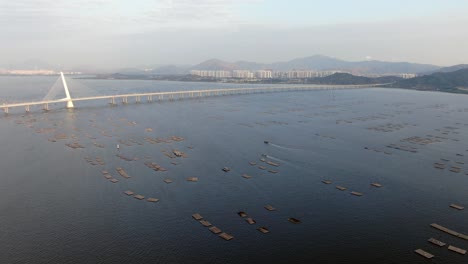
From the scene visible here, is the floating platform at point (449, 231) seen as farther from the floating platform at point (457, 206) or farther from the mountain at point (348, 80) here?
the mountain at point (348, 80)

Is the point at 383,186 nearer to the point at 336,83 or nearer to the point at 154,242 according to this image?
the point at 154,242

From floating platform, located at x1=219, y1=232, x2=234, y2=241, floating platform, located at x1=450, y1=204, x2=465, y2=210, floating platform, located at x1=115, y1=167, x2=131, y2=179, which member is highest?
floating platform, located at x1=115, y1=167, x2=131, y2=179

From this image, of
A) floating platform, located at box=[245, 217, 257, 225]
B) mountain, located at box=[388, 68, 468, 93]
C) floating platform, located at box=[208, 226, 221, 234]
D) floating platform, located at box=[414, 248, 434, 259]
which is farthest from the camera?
mountain, located at box=[388, 68, 468, 93]

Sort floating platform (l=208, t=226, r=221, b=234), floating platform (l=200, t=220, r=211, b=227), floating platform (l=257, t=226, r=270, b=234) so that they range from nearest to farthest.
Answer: floating platform (l=208, t=226, r=221, b=234), floating platform (l=257, t=226, r=270, b=234), floating platform (l=200, t=220, r=211, b=227)

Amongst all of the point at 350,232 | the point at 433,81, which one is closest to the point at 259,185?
the point at 350,232

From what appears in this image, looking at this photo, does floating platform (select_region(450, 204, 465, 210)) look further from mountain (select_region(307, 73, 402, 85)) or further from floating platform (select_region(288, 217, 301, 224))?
mountain (select_region(307, 73, 402, 85))

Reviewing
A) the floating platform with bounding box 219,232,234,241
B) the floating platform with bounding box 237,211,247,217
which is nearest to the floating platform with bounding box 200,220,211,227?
the floating platform with bounding box 219,232,234,241
